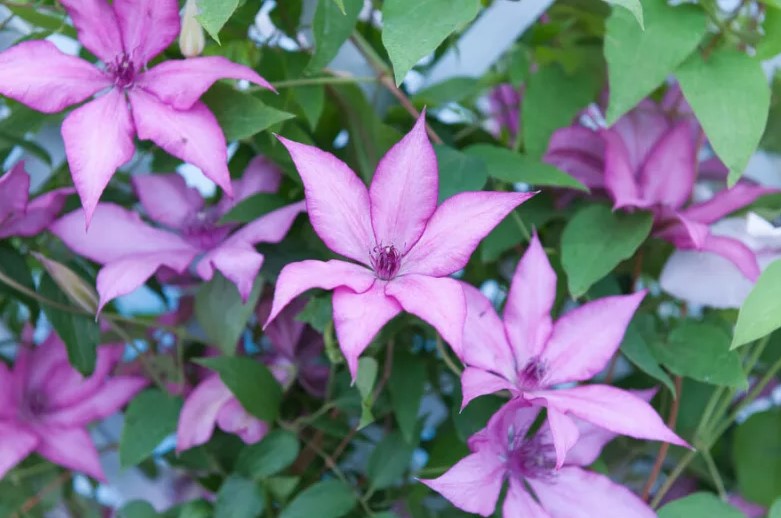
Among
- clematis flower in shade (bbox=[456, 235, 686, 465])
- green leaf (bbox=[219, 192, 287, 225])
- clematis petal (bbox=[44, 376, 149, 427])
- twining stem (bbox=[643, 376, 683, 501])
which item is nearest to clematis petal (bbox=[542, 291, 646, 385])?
clematis flower in shade (bbox=[456, 235, 686, 465])

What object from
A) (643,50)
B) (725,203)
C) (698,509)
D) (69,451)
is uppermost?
(643,50)

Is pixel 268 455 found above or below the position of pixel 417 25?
below

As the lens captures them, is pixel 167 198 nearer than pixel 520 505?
No

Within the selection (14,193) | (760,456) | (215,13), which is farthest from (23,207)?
(760,456)

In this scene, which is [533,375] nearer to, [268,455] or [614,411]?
[614,411]

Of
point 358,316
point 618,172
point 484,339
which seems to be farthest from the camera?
point 618,172

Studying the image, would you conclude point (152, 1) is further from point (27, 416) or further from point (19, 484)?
point (19, 484)
